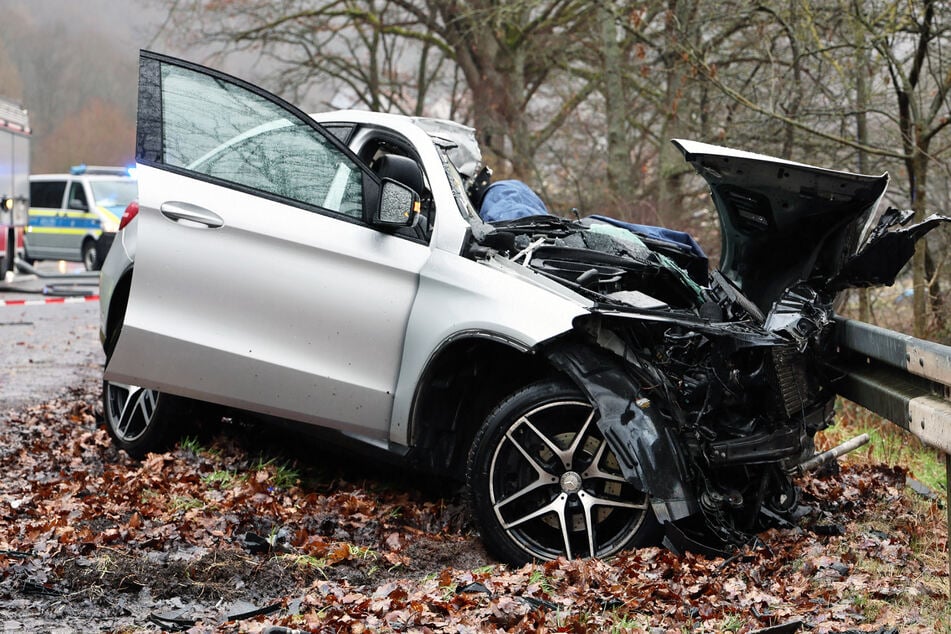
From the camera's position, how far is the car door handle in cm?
465

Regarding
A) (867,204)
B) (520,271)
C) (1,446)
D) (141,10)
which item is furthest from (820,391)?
(141,10)

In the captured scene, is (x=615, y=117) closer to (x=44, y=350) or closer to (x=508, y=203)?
(x=44, y=350)

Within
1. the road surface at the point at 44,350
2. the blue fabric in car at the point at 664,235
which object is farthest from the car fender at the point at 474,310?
the road surface at the point at 44,350

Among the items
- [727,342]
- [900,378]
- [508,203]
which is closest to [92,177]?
[508,203]

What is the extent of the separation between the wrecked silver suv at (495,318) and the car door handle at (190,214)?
10 millimetres

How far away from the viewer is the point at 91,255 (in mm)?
23562

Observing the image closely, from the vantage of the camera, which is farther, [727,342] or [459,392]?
[459,392]

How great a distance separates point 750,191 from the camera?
4.65 meters

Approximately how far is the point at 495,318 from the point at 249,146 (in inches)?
59.9

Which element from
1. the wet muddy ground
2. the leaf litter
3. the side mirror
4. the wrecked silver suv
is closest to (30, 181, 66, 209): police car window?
the wet muddy ground

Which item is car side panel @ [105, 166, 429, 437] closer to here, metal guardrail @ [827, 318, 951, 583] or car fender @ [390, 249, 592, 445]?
car fender @ [390, 249, 592, 445]

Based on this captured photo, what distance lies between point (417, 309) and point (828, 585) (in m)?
2.04

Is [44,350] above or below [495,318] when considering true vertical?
below

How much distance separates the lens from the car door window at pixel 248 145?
15.8 feet
